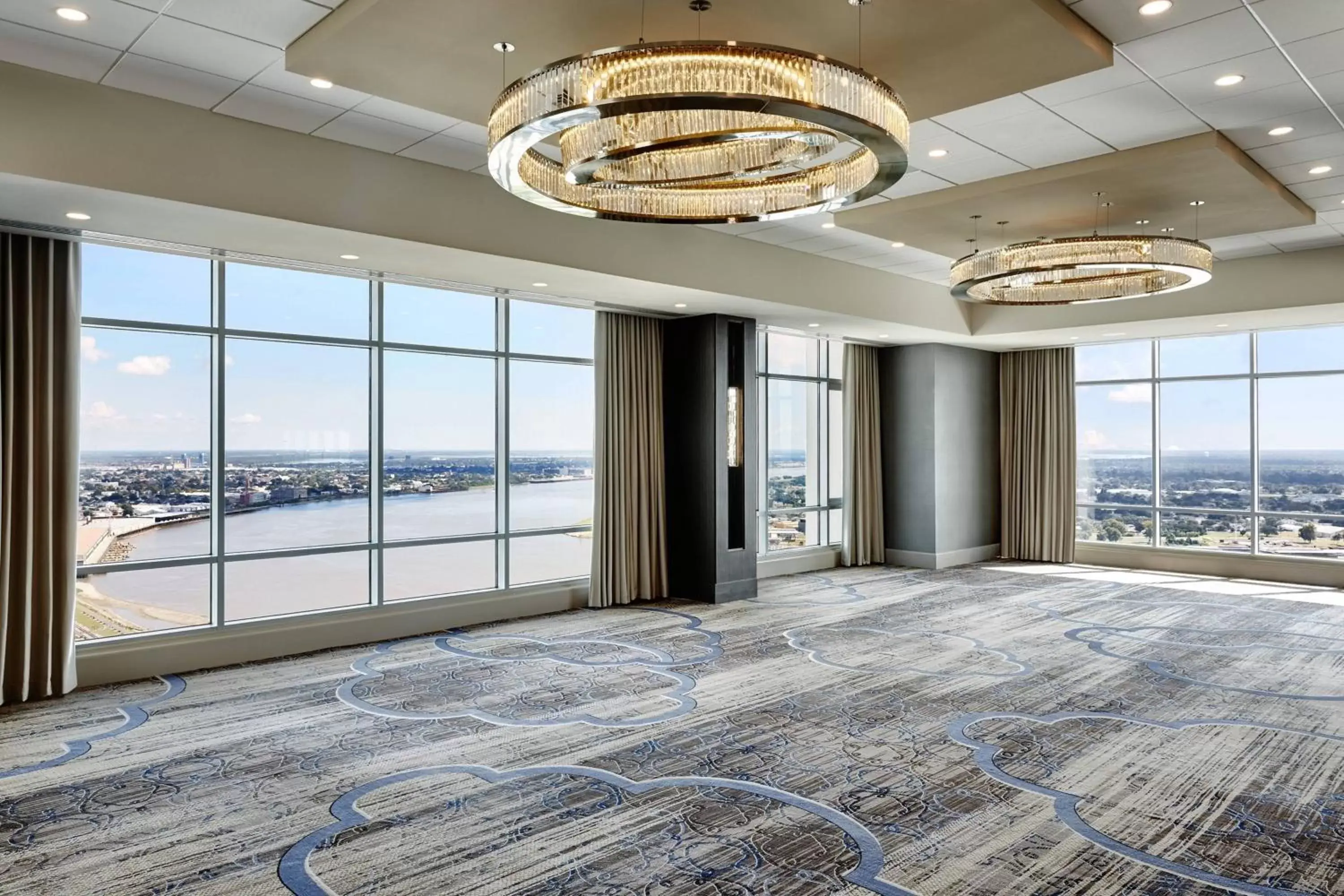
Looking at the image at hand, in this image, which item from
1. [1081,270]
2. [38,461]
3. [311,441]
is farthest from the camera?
[311,441]

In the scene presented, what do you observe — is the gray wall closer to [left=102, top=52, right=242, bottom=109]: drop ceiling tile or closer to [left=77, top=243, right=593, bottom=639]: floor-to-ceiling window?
[left=77, top=243, right=593, bottom=639]: floor-to-ceiling window

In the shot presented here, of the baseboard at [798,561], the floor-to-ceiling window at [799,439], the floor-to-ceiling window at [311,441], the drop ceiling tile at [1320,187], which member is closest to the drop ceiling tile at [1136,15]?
the drop ceiling tile at [1320,187]

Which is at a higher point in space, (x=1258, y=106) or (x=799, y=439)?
(x=1258, y=106)

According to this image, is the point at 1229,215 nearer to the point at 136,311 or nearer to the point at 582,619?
the point at 582,619

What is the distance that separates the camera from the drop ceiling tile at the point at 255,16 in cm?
452

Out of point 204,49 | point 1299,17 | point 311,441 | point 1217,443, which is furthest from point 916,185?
point 1217,443

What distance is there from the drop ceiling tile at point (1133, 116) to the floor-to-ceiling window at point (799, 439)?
6.20 metres

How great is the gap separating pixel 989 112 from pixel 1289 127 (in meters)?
2.18

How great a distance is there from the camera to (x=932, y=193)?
779 cm

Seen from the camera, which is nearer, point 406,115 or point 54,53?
point 54,53

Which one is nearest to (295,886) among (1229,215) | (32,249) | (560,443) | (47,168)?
(47,168)

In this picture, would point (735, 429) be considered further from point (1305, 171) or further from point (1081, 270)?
point (1305, 171)

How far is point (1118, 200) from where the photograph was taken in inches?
298

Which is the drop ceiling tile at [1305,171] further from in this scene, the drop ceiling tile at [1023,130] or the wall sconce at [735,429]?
the wall sconce at [735,429]
